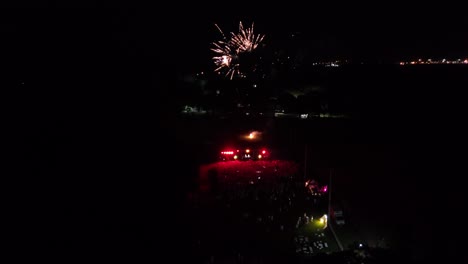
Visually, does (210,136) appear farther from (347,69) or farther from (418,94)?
(347,69)

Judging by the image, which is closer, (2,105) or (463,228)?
(463,228)

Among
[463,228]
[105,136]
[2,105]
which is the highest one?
[2,105]

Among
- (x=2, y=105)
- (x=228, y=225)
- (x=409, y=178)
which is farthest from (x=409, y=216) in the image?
(x=2, y=105)

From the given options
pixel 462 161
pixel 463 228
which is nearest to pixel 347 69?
pixel 462 161

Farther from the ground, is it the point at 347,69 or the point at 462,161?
the point at 347,69

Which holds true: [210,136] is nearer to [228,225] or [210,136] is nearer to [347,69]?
[228,225]

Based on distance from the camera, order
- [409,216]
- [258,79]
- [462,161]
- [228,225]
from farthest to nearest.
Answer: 1. [258,79]
2. [462,161]
3. [409,216]
4. [228,225]

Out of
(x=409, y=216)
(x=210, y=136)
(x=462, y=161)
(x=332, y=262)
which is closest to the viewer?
(x=332, y=262)

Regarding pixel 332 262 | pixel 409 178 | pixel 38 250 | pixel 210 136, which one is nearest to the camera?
pixel 332 262

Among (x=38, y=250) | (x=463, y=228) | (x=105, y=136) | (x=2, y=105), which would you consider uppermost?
(x=2, y=105)
